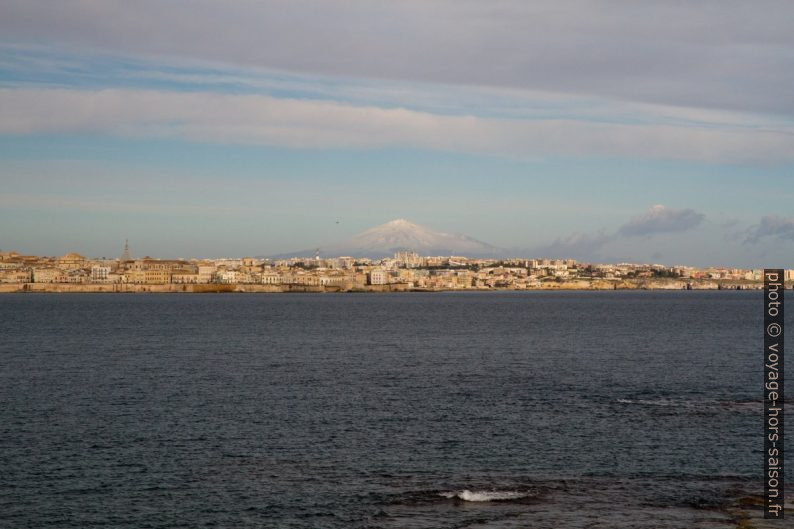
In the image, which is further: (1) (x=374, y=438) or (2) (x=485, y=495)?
(1) (x=374, y=438)

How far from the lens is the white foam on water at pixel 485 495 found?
23984 mm

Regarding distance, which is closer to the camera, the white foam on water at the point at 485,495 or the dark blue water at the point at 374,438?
the dark blue water at the point at 374,438

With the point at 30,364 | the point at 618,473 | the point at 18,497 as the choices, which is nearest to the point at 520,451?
the point at 618,473

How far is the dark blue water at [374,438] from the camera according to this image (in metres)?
23.4

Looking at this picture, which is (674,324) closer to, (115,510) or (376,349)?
(376,349)

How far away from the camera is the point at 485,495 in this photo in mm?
24297

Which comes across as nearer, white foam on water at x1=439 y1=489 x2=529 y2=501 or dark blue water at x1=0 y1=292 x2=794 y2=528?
dark blue water at x1=0 y1=292 x2=794 y2=528

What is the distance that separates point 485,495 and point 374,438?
826cm

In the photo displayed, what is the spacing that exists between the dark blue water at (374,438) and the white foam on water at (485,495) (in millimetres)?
96

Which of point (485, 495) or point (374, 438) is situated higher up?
point (374, 438)

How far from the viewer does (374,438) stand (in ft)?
105

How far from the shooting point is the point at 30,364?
54688 mm

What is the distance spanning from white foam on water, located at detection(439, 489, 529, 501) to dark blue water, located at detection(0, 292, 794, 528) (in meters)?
0.10

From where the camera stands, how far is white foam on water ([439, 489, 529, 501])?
24.0m
